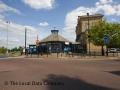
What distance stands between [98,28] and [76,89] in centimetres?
5610

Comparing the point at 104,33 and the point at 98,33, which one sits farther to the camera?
the point at 98,33

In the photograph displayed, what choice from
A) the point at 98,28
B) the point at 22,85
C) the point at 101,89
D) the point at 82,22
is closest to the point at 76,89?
the point at 101,89

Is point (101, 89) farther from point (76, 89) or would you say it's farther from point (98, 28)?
point (98, 28)

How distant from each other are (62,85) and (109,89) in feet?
7.74

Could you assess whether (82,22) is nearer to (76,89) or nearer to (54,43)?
(54,43)

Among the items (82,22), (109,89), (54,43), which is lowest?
(109,89)

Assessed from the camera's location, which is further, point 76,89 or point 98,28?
point 98,28

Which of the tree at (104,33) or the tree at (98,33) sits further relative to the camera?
the tree at (104,33)

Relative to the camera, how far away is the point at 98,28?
67.9m

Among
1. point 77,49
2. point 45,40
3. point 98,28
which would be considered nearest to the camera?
point 98,28

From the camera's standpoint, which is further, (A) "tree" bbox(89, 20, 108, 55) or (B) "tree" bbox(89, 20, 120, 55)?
(B) "tree" bbox(89, 20, 120, 55)

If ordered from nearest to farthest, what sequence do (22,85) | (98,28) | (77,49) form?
1. (22,85)
2. (98,28)
3. (77,49)

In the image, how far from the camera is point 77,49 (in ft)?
266

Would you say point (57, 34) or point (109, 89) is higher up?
point (57, 34)
